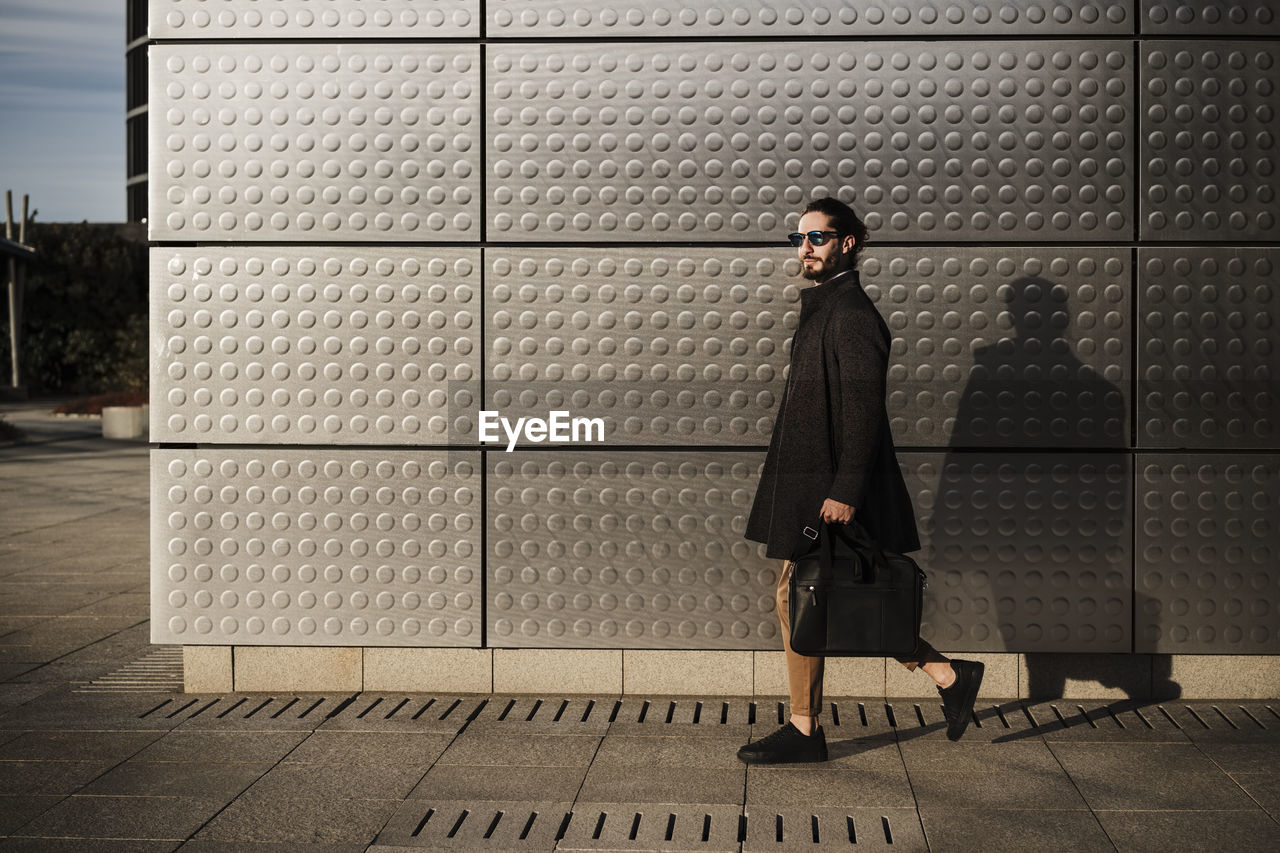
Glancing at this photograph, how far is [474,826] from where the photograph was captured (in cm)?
397

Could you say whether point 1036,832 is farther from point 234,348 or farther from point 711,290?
point 234,348

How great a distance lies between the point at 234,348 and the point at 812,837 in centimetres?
320

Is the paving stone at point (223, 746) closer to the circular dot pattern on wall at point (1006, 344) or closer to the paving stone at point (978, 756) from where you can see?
the paving stone at point (978, 756)

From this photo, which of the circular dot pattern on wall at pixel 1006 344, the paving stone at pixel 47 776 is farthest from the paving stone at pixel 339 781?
Answer: the circular dot pattern on wall at pixel 1006 344

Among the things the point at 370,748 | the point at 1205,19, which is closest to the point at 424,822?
the point at 370,748

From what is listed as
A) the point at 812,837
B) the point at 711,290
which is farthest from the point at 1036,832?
the point at 711,290

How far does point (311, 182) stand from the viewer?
539cm

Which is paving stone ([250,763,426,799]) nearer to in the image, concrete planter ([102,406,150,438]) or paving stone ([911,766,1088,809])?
paving stone ([911,766,1088,809])

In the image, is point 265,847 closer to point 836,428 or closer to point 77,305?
point 836,428

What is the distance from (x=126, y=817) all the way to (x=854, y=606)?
2497 millimetres

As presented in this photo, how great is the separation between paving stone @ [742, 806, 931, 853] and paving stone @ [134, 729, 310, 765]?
185 cm

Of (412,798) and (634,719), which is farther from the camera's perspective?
(634,719)

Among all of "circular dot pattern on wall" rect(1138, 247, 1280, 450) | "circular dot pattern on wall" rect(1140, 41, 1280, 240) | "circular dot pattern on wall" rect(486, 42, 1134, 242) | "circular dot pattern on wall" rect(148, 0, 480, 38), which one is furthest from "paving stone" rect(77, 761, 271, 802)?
"circular dot pattern on wall" rect(1140, 41, 1280, 240)

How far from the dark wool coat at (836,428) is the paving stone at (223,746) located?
200 centimetres
